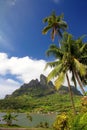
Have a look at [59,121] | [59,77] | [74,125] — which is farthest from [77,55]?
[74,125]

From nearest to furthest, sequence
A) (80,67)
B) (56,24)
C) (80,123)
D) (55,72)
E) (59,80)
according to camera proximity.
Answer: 1. (80,123)
2. (80,67)
3. (59,80)
4. (55,72)
5. (56,24)

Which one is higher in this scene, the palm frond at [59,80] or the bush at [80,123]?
the palm frond at [59,80]

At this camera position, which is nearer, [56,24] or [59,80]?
[59,80]

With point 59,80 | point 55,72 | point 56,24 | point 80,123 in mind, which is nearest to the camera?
point 80,123

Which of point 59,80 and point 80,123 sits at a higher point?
point 59,80

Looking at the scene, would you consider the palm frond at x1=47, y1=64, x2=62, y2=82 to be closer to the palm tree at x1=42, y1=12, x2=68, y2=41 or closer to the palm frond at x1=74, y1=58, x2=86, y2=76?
the palm frond at x1=74, y1=58, x2=86, y2=76

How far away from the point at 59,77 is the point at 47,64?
2.48 m

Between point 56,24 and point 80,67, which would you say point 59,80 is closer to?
point 80,67

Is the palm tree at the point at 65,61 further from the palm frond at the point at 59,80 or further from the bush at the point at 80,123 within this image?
the bush at the point at 80,123

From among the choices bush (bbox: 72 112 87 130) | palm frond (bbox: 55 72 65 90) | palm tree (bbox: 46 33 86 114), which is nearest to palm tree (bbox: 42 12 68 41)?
palm tree (bbox: 46 33 86 114)

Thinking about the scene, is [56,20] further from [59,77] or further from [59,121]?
[59,121]

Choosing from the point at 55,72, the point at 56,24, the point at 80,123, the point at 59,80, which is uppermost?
the point at 56,24

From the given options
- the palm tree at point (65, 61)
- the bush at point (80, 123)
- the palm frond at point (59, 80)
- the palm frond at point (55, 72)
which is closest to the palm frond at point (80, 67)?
the palm tree at point (65, 61)

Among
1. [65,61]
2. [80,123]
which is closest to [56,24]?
[65,61]
